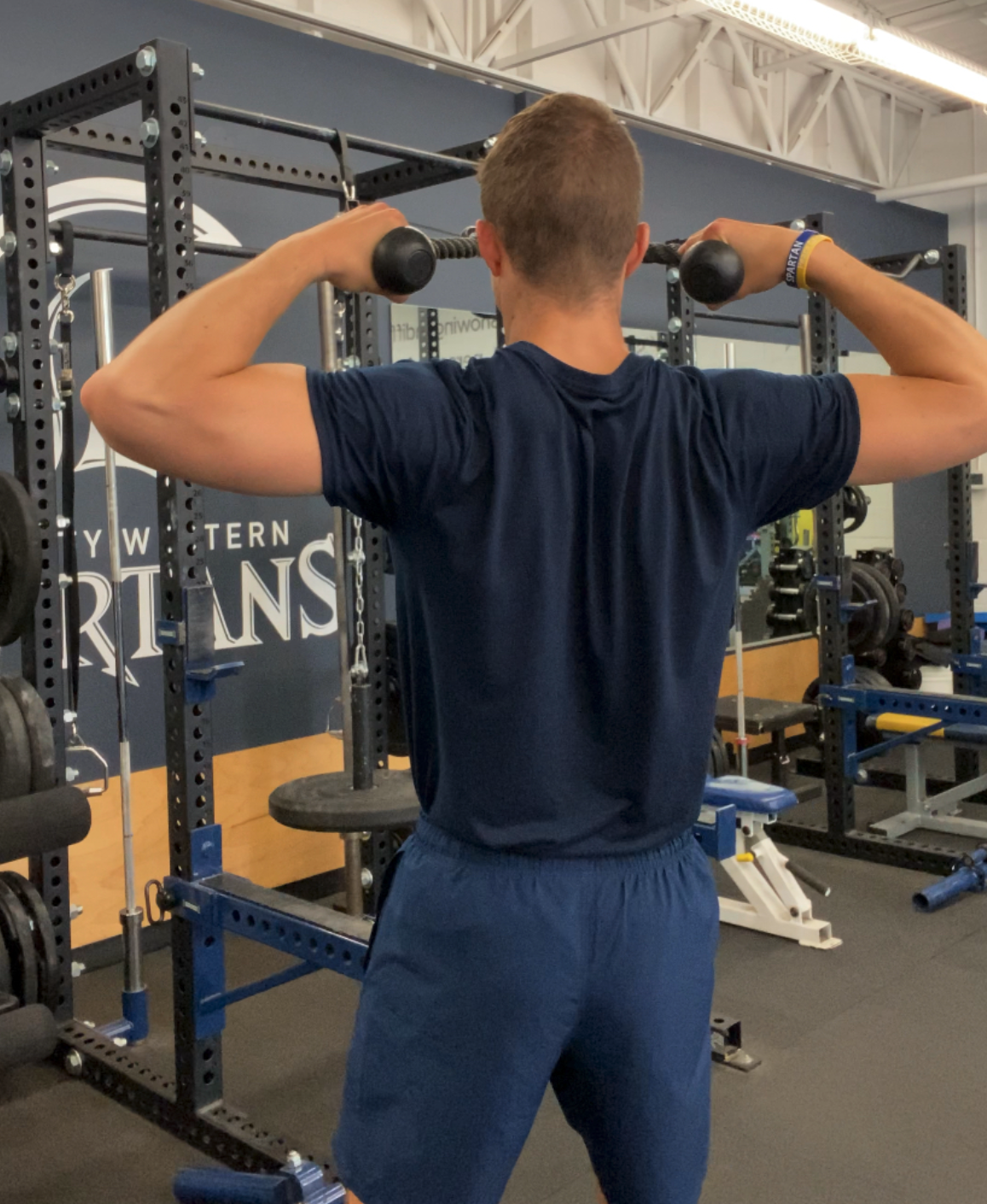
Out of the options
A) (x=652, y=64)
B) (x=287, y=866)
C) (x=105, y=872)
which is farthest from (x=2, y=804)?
(x=652, y=64)

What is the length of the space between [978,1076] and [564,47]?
3.92m

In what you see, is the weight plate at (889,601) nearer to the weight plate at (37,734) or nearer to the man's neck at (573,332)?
the weight plate at (37,734)

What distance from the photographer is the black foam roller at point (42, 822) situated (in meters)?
2.54

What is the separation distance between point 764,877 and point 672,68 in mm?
3840

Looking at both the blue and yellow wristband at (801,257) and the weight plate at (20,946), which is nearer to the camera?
the blue and yellow wristband at (801,257)

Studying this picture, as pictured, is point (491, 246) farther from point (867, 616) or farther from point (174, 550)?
point (867, 616)

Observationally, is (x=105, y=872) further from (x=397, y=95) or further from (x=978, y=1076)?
(x=397, y=95)

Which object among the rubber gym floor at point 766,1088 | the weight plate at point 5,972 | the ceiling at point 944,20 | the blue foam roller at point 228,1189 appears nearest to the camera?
the blue foam roller at point 228,1189

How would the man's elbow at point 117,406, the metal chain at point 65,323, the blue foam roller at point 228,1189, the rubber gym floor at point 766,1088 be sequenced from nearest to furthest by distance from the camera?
the man's elbow at point 117,406 → the blue foam roller at point 228,1189 → the rubber gym floor at point 766,1088 → the metal chain at point 65,323

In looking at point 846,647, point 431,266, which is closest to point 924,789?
point 846,647

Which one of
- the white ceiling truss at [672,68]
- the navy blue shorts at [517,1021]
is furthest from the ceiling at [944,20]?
the navy blue shorts at [517,1021]

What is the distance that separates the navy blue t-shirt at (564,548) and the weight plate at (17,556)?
1710 mm

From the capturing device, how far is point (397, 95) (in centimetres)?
452

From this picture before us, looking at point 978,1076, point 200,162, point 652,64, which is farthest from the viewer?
point 652,64
